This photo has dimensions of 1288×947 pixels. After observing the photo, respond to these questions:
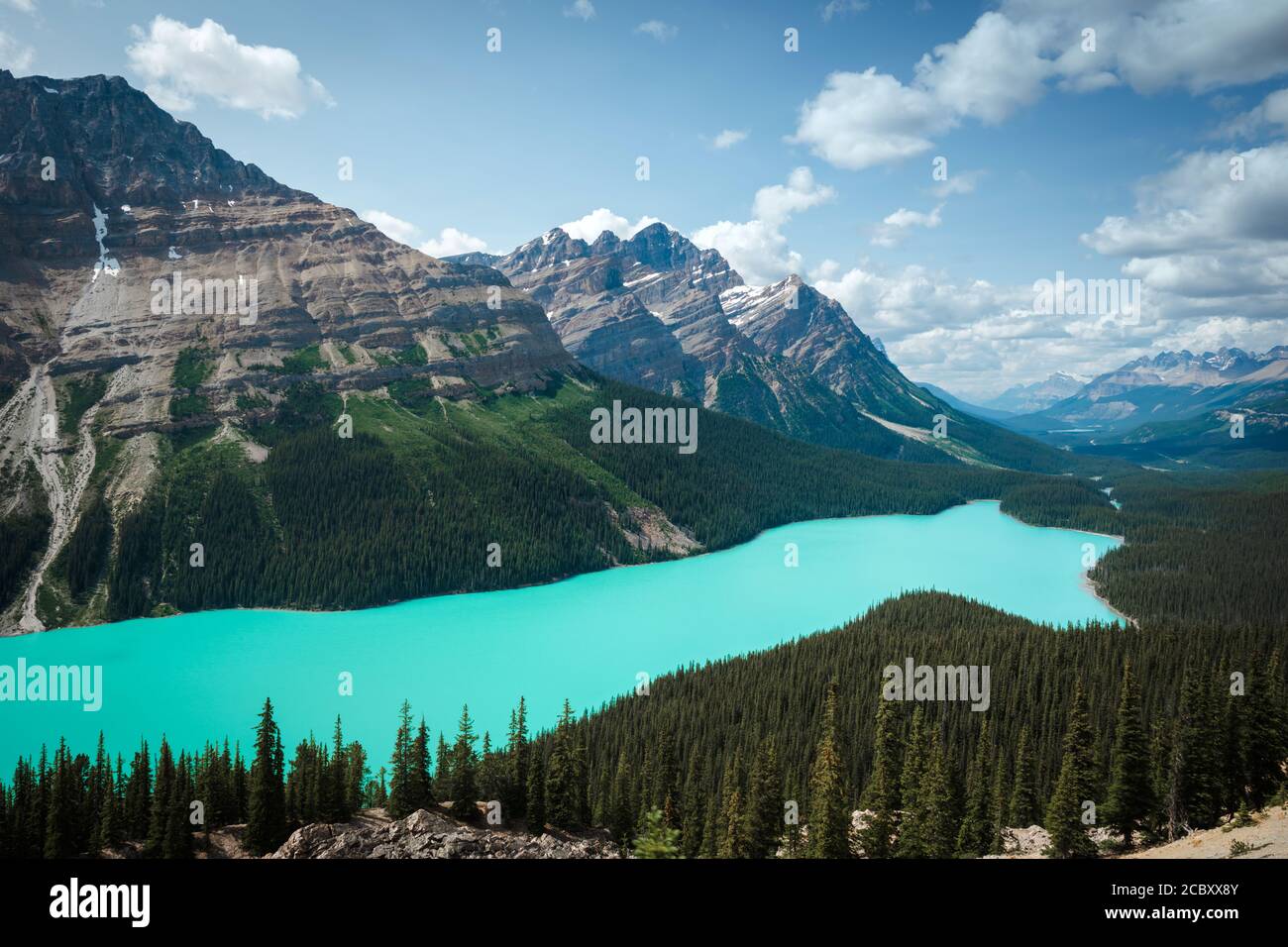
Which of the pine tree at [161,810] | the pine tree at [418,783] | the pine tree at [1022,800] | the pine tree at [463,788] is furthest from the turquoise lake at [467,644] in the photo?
the pine tree at [1022,800]

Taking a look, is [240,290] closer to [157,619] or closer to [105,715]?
[157,619]

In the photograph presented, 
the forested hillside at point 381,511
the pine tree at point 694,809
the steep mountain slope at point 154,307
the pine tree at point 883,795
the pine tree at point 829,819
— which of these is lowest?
the pine tree at point 694,809

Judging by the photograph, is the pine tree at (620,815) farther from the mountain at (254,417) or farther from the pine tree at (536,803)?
the mountain at (254,417)

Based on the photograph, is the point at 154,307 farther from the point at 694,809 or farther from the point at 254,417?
the point at 694,809

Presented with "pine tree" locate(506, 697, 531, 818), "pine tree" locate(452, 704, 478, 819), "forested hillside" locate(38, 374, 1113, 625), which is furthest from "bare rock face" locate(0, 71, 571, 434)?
"pine tree" locate(452, 704, 478, 819)

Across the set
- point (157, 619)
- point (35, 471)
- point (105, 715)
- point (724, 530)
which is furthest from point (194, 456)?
point (724, 530)

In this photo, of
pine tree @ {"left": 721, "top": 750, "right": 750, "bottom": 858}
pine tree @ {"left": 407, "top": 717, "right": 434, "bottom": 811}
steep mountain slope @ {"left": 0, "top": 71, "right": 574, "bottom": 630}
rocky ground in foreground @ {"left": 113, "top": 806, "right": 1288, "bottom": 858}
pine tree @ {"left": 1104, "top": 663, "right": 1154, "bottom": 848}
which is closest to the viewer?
rocky ground in foreground @ {"left": 113, "top": 806, "right": 1288, "bottom": 858}

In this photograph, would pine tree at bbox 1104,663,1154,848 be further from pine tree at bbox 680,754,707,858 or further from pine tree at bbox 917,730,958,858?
pine tree at bbox 680,754,707,858
